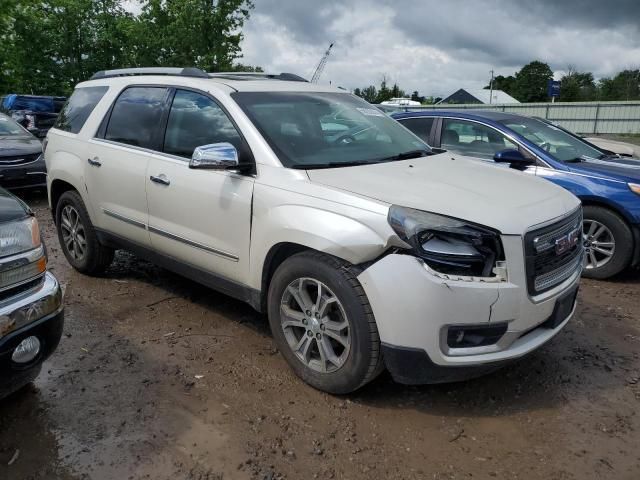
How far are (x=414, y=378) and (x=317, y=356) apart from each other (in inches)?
25.7

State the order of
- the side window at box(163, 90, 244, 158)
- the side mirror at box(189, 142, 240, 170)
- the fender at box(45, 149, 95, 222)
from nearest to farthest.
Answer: the side mirror at box(189, 142, 240, 170)
the side window at box(163, 90, 244, 158)
the fender at box(45, 149, 95, 222)

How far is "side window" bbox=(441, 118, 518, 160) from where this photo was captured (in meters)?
5.91

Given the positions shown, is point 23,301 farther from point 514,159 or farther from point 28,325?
point 514,159

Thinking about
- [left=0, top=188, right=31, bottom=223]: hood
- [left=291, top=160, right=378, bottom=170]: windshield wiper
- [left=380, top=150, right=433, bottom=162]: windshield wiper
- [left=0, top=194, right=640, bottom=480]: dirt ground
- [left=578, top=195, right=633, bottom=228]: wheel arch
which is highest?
[left=380, top=150, right=433, bottom=162]: windshield wiper

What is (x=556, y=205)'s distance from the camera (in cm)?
316

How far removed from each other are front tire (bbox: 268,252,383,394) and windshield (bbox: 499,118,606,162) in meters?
3.66

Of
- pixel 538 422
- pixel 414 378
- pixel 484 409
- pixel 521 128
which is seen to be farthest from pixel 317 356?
pixel 521 128

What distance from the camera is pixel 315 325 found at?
10.2 ft

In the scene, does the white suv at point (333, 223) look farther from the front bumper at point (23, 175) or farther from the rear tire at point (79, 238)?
the front bumper at point (23, 175)

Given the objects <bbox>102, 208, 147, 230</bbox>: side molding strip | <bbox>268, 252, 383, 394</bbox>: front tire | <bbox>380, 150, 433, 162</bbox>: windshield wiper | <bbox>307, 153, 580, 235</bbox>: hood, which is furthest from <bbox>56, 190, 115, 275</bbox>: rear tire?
<bbox>380, 150, 433, 162</bbox>: windshield wiper

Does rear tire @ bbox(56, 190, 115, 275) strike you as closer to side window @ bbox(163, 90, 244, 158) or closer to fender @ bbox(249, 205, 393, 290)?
side window @ bbox(163, 90, 244, 158)

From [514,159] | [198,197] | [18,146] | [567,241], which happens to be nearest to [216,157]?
[198,197]

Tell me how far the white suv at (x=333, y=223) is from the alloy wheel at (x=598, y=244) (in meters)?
2.00

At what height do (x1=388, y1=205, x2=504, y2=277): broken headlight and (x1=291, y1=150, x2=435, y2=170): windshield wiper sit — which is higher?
(x1=291, y1=150, x2=435, y2=170): windshield wiper
